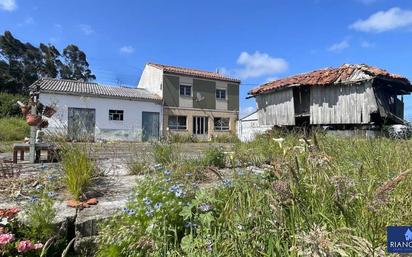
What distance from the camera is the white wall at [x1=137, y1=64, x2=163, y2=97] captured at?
89.0 feet

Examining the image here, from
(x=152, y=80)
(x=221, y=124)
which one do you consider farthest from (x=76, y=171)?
(x=152, y=80)

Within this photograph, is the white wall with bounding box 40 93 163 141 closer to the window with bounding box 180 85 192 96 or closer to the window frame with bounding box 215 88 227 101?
the window with bounding box 180 85 192 96

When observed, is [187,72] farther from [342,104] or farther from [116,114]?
[342,104]

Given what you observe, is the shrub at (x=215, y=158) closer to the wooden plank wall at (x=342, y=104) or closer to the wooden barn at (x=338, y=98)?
the wooden barn at (x=338, y=98)

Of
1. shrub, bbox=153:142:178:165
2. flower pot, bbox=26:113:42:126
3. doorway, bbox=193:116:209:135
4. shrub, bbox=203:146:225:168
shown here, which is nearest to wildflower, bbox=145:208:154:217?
shrub, bbox=153:142:178:165

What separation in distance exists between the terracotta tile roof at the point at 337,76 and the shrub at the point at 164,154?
1224 cm

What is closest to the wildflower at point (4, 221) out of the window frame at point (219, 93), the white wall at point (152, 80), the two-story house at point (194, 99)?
the two-story house at point (194, 99)

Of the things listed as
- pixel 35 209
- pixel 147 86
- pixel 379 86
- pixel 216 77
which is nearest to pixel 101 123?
pixel 147 86

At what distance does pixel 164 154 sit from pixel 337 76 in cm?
1337

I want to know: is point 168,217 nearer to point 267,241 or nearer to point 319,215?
point 267,241

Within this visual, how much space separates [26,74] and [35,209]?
43.5 m

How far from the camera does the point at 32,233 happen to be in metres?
2.32

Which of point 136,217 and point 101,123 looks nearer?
point 136,217

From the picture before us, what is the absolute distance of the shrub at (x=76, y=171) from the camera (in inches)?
123
